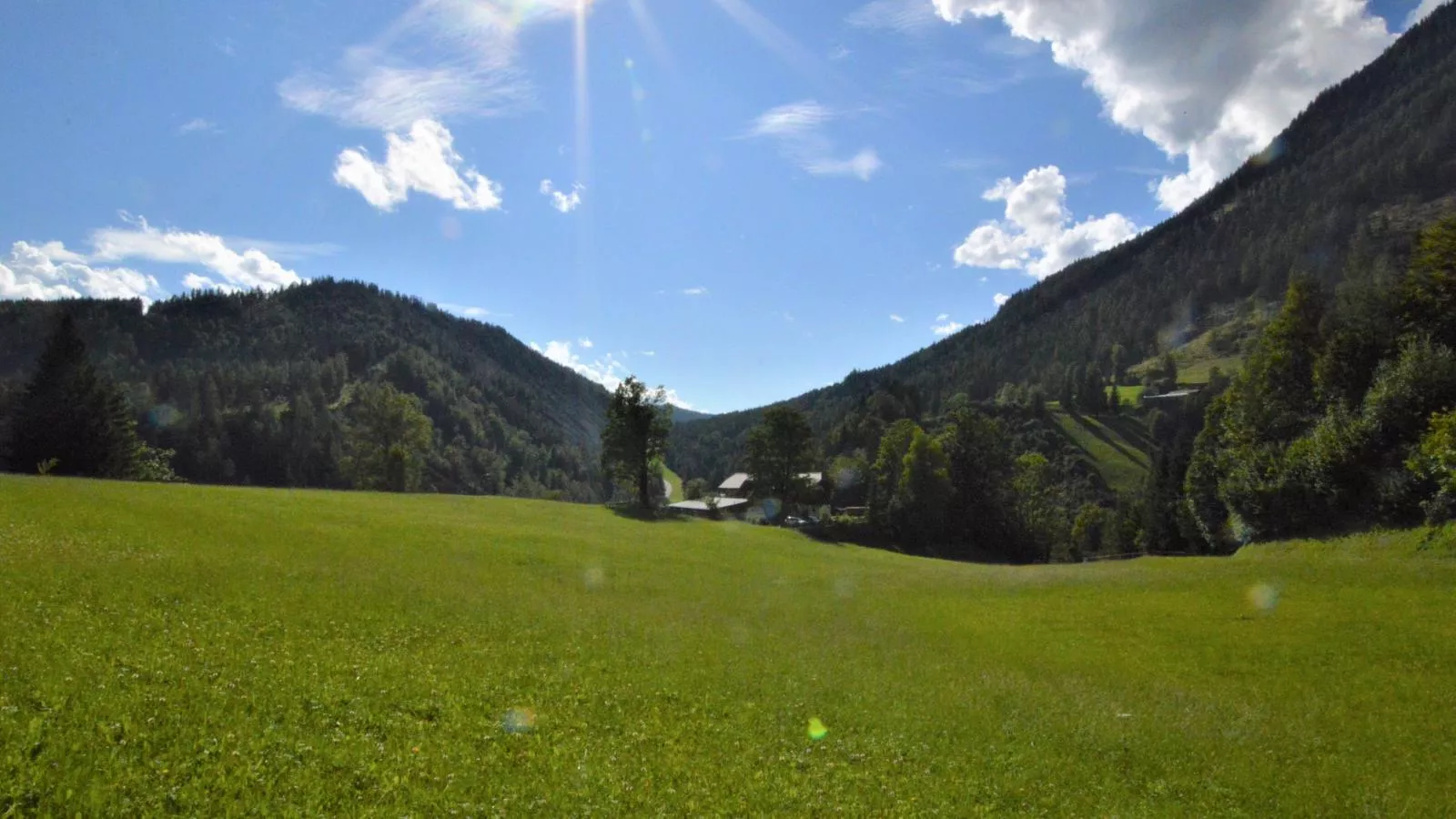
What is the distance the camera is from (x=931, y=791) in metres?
11.5

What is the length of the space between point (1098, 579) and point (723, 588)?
68.2 feet

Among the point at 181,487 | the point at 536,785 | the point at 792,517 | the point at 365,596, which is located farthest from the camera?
the point at 792,517

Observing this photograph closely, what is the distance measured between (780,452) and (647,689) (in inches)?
3010

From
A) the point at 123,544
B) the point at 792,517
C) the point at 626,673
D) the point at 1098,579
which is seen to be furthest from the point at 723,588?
the point at 792,517

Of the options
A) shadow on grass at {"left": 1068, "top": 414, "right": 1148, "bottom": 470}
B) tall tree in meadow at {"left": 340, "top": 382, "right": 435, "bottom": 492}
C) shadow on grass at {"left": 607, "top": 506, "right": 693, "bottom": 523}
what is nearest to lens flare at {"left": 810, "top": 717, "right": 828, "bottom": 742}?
shadow on grass at {"left": 607, "top": 506, "right": 693, "bottom": 523}

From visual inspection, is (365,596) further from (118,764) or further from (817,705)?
(817,705)

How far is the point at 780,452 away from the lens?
91062 millimetres

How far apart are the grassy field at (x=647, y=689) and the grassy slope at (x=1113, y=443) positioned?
128 meters

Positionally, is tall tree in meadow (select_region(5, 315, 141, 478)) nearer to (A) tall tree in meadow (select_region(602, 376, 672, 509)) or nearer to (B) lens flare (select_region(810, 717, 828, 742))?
(A) tall tree in meadow (select_region(602, 376, 672, 509))

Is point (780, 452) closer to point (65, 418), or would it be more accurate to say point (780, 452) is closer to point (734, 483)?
point (734, 483)

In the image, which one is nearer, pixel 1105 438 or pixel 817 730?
pixel 817 730

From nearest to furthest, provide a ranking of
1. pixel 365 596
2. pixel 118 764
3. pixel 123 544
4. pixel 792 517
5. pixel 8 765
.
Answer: pixel 8 765, pixel 118 764, pixel 365 596, pixel 123 544, pixel 792 517

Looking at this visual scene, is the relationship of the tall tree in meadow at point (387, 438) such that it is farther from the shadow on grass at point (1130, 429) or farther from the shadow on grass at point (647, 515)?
the shadow on grass at point (1130, 429)

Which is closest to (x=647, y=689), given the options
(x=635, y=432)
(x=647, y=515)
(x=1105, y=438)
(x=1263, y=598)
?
(x=1263, y=598)
